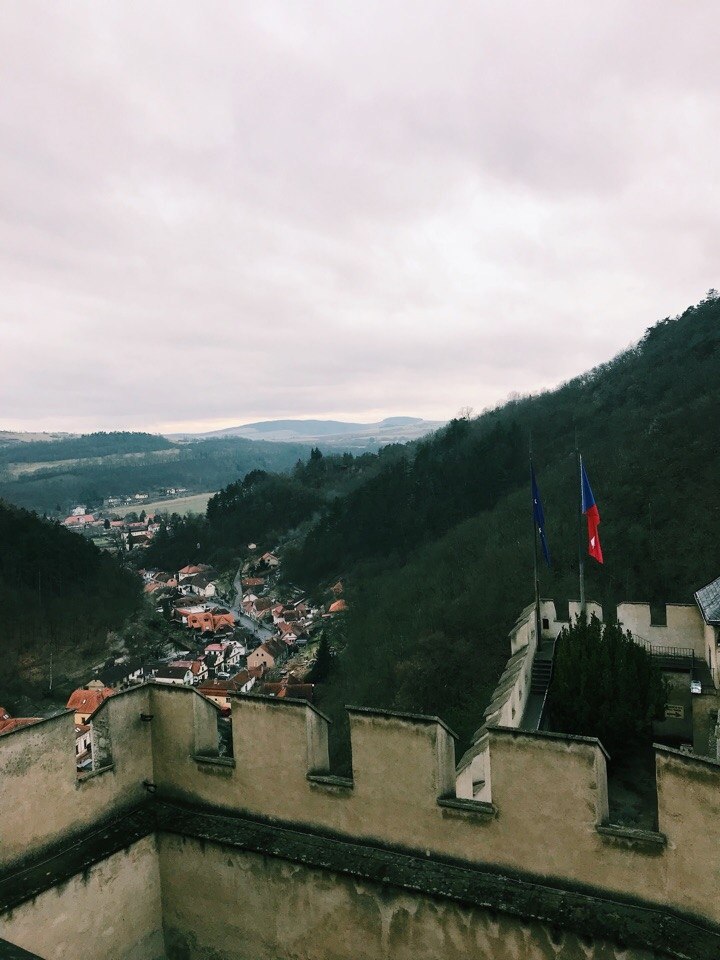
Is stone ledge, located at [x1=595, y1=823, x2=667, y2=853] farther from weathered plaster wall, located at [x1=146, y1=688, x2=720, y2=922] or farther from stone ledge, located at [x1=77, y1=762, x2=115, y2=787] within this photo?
stone ledge, located at [x1=77, y1=762, x2=115, y2=787]

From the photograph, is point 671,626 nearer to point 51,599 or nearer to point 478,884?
point 478,884

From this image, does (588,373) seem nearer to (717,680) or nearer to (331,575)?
(331,575)

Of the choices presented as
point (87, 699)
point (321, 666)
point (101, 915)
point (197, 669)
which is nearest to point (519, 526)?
point (321, 666)

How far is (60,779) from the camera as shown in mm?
5898

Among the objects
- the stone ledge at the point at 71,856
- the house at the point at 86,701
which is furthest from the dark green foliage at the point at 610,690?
the house at the point at 86,701

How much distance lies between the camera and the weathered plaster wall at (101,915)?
214 inches

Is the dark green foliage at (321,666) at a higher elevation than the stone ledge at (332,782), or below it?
below

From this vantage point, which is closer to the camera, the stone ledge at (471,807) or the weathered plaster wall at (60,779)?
the stone ledge at (471,807)

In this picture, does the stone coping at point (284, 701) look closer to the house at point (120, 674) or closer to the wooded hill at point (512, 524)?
the wooded hill at point (512, 524)

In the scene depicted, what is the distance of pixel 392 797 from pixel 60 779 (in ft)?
10.5

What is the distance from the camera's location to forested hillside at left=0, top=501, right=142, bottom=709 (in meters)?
78.6

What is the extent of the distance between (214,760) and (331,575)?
94.2 meters

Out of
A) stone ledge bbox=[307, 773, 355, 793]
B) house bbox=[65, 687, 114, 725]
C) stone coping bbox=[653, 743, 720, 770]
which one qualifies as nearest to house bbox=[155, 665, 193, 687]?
house bbox=[65, 687, 114, 725]

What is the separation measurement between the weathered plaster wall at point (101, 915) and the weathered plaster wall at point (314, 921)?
15cm
